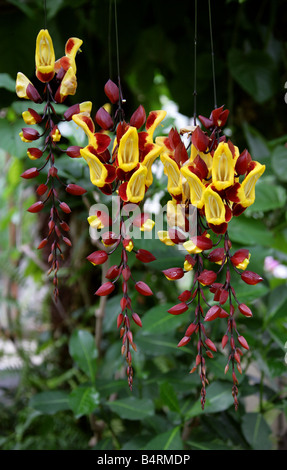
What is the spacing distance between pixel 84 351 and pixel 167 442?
251 millimetres

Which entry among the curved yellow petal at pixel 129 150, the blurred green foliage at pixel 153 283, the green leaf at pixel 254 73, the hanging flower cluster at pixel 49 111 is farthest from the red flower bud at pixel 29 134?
the green leaf at pixel 254 73

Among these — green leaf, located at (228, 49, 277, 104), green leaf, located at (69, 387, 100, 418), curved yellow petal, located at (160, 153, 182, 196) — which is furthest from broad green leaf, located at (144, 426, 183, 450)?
green leaf, located at (228, 49, 277, 104)

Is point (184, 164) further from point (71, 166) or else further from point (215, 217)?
point (71, 166)

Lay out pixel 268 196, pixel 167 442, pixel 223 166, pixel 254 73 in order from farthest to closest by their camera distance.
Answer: pixel 254 73 < pixel 268 196 < pixel 167 442 < pixel 223 166

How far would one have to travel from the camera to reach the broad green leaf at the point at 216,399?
763 millimetres

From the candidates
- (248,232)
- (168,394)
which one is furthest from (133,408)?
(248,232)

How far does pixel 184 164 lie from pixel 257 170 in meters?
0.07

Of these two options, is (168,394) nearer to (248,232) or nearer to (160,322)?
(160,322)

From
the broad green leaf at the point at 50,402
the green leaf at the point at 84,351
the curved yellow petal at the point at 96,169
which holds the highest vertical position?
the curved yellow petal at the point at 96,169

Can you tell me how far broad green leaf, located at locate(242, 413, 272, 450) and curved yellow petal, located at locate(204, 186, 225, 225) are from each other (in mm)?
598

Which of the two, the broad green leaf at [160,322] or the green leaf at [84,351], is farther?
the green leaf at [84,351]

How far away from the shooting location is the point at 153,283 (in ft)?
4.20

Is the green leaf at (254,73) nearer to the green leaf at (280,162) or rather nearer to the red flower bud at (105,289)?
the green leaf at (280,162)

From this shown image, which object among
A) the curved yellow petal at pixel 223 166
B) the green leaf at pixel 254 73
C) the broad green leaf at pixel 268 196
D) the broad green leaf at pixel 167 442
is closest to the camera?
the curved yellow petal at pixel 223 166
